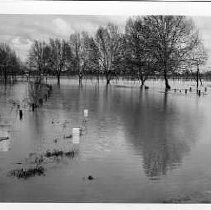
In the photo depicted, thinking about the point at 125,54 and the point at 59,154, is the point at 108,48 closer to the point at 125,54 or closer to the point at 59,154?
the point at 125,54

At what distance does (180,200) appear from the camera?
5184 millimetres

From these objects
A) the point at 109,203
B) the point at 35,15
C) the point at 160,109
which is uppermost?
the point at 35,15

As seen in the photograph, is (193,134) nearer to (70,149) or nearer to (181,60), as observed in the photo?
(181,60)

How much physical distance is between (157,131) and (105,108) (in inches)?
33.8

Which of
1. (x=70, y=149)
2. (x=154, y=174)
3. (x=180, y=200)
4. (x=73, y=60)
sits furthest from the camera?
(x=73, y=60)

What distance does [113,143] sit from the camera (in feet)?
19.7

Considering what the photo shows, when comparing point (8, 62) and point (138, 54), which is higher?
point (138, 54)

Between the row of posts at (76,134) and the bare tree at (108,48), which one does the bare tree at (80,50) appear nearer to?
the bare tree at (108,48)

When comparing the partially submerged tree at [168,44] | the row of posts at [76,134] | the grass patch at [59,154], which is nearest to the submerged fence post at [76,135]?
the row of posts at [76,134]

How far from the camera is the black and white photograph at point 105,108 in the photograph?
5359 millimetres

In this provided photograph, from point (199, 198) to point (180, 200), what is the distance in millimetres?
239

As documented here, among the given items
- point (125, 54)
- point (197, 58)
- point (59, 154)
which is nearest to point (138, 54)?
point (125, 54)

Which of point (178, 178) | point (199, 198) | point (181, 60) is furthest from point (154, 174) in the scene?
point (181, 60)

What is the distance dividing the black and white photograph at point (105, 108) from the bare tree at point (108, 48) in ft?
0.05
